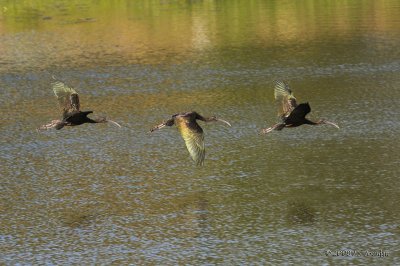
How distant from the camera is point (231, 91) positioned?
121 feet

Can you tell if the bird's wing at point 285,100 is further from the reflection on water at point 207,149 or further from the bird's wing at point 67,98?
the bird's wing at point 67,98

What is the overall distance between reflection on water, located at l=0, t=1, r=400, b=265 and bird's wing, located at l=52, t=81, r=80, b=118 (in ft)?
7.22

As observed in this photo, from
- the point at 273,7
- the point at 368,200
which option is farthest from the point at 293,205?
the point at 273,7

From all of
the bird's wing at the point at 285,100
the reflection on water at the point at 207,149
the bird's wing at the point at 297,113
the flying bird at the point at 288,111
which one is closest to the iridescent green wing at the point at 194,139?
the reflection on water at the point at 207,149

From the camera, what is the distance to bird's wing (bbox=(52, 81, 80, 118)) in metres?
24.2

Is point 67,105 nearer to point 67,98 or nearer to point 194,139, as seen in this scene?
point 67,98

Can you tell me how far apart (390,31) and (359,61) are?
771 cm

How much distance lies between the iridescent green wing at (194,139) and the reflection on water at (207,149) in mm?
1692

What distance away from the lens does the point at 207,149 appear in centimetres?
2875

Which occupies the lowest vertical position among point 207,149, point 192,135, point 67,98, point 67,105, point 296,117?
point 207,149

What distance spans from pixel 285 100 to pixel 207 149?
491 cm

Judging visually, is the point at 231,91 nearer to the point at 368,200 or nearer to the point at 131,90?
the point at 131,90

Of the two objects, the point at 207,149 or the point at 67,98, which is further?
the point at 207,149

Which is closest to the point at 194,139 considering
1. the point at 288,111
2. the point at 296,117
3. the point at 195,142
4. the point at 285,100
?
the point at 195,142
